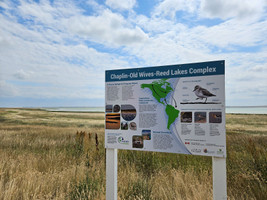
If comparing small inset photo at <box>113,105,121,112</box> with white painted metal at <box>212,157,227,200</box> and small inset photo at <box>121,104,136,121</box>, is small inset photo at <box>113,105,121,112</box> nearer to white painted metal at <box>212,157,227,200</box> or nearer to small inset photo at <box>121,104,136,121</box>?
small inset photo at <box>121,104,136,121</box>

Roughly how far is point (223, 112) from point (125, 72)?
1855mm

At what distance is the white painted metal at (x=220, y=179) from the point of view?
3.04 meters

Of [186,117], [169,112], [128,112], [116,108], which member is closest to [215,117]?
[186,117]

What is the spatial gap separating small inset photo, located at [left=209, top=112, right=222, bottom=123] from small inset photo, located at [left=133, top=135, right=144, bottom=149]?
1202mm

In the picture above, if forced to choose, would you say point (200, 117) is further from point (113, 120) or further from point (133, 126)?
point (113, 120)

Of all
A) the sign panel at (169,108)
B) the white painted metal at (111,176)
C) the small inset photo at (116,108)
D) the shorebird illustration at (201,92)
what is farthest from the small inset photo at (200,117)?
the white painted metal at (111,176)

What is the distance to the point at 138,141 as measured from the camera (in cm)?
360

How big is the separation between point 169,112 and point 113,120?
3.64ft

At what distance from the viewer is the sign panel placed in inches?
122

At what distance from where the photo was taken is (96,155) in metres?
6.21

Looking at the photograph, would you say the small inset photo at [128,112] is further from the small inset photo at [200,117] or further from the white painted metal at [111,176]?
the small inset photo at [200,117]

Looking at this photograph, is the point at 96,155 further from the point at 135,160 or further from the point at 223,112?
the point at 223,112

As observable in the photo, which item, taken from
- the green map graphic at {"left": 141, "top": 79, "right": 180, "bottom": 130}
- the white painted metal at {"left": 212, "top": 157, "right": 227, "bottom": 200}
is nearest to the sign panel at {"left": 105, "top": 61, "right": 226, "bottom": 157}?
the green map graphic at {"left": 141, "top": 79, "right": 180, "bottom": 130}

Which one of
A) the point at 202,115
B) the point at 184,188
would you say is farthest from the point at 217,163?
the point at 184,188
